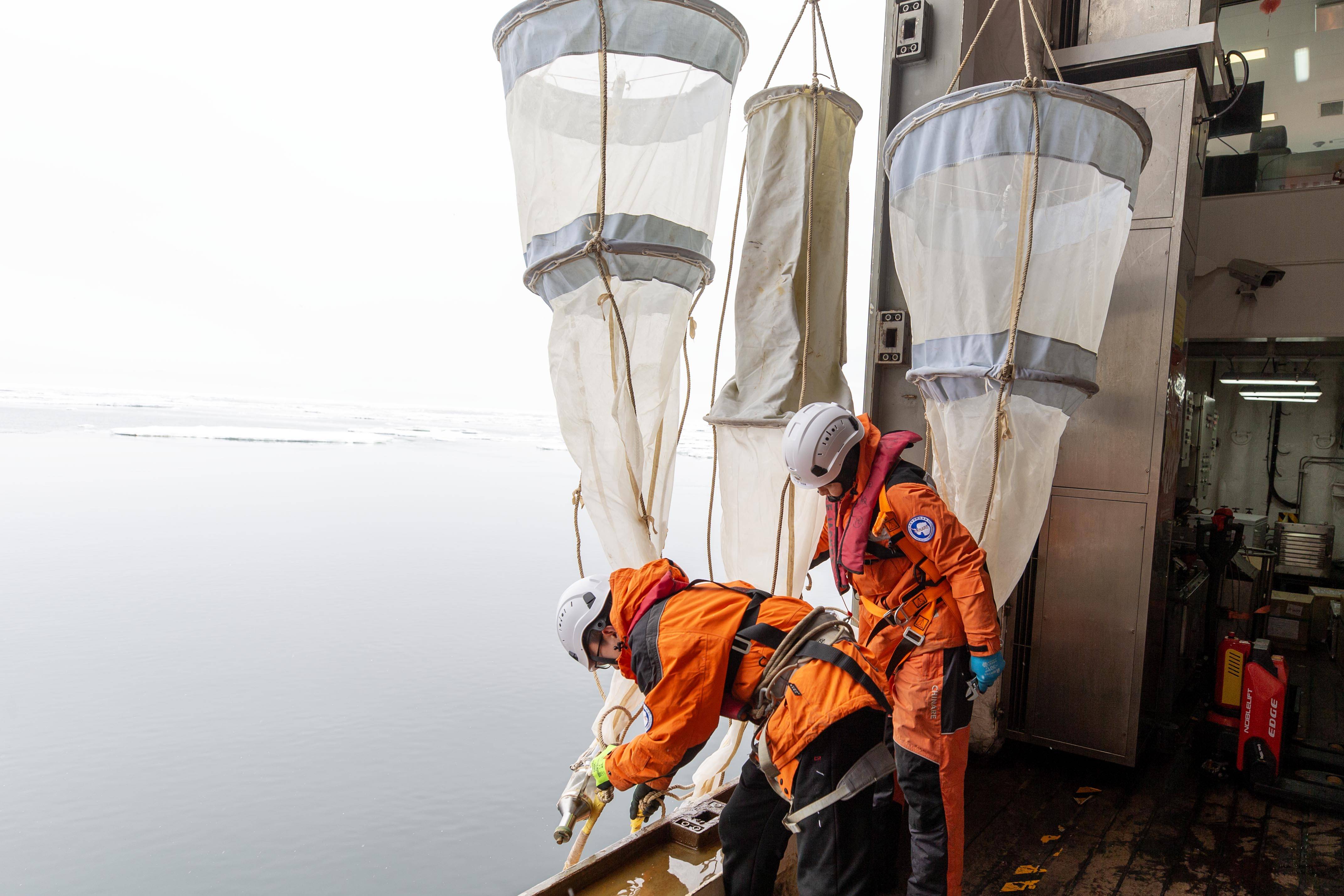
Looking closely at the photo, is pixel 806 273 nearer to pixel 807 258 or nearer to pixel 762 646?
pixel 807 258

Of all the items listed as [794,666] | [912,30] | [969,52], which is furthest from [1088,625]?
[912,30]

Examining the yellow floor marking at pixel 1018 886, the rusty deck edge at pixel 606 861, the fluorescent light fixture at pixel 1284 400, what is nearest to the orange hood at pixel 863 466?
the rusty deck edge at pixel 606 861

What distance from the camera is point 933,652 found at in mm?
1897

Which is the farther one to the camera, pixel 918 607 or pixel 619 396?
pixel 918 607

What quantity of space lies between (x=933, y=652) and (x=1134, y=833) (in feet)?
4.51

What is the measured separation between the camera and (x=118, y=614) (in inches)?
262

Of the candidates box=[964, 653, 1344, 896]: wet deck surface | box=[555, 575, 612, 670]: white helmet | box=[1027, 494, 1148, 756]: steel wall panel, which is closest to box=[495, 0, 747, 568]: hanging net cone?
box=[555, 575, 612, 670]: white helmet

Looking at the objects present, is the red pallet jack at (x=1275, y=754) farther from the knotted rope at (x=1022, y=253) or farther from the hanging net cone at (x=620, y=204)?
the hanging net cone at (x=620, y=204)

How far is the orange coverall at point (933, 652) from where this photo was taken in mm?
1839

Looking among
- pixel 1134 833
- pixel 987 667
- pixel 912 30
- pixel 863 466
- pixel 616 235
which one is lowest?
pixel 1134 833

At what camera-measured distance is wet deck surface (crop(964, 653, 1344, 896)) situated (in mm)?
2189

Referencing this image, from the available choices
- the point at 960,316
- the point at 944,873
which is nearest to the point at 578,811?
the point at 944,873

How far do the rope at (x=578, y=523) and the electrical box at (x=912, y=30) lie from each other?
7.18ft

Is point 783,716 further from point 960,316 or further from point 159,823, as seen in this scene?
point 159,823
